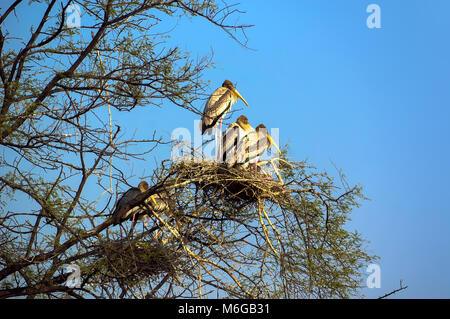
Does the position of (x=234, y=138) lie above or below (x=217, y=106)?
below

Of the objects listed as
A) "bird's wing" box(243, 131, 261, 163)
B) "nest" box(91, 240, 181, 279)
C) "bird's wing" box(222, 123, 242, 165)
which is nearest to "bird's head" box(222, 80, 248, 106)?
"bird's wing" box(222, 123, 242, 165)

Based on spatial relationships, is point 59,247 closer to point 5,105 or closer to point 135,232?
point 135,232

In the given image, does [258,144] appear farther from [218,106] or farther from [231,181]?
[231,181]

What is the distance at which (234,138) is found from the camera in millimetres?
8586

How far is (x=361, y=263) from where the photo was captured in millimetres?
7316

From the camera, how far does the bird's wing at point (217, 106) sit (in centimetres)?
901

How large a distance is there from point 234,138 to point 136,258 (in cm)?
268

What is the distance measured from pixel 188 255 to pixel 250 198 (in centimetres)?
165

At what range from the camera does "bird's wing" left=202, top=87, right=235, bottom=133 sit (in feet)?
29.6

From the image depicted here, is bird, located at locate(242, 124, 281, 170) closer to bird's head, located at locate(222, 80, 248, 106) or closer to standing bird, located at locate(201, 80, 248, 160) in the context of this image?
standing bird, located at locate(201, 80, 248, 160)

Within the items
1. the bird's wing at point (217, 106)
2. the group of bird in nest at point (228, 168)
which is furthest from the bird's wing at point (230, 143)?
the bird's wing at point (217, 106)

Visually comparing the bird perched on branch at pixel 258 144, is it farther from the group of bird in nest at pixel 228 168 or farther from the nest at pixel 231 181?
the nest at pixel 231 181

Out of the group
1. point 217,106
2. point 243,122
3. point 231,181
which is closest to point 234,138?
point 243,122
